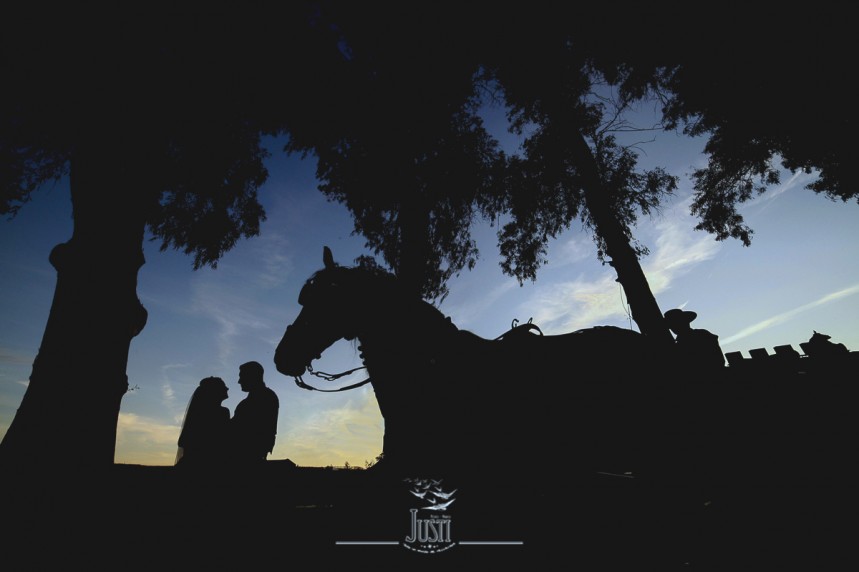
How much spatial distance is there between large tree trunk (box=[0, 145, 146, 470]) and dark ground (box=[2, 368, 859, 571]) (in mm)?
342

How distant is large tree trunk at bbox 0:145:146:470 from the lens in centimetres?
275

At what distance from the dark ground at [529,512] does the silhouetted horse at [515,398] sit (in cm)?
34

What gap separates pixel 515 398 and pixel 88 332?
4116 mm

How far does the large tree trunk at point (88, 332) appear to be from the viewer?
275 cm

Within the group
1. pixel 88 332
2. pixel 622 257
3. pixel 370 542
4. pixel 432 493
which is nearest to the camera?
pixel 370 542

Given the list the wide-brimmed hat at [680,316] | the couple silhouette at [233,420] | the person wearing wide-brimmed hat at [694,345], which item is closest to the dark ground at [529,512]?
the person wearing wide-brimmed hat at [694,345]

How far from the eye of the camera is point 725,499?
2.20 metres

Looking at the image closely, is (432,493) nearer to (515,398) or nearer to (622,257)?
(515,398)

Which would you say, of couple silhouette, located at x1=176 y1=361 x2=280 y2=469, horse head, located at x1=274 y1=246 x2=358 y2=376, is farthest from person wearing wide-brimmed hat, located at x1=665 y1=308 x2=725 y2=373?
couple silhouette, located at x1=176 y1=361 x2=280 y2=469

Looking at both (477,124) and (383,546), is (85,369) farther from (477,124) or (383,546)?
(477,124)

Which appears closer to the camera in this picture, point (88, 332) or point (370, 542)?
point (370, 542)

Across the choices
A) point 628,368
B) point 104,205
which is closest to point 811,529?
point 628,368

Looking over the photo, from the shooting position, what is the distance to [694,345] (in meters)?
3.22

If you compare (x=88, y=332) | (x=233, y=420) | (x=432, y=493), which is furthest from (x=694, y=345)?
(x=88, y=332)
